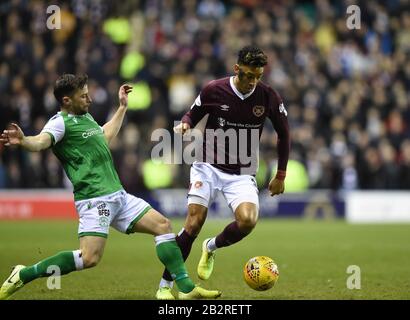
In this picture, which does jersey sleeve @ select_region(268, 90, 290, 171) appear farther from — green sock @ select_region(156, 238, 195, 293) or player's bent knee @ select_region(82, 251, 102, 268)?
player's bent knee @ select_region(82, 251, 102, 268)

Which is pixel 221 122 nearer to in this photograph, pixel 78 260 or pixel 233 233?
pixel 233 233

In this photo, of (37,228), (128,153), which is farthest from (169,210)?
(37,228)

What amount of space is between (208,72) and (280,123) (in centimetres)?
1251

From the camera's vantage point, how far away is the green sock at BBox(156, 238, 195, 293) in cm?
827

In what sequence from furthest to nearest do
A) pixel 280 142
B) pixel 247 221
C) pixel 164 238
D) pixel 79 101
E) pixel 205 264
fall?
pixel 205 264
pixel 280 142
pixel 247 221
pixel 164 238
pixel 79 101

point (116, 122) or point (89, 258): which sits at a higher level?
point (116, 122)

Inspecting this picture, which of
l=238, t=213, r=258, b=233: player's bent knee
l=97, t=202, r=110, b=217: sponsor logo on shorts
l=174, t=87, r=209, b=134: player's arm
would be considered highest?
l=174, t=87, r=209, b=134: player's arm

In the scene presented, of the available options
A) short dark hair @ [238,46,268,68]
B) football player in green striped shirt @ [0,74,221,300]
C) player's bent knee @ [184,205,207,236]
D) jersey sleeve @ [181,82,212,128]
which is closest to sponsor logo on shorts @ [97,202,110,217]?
football player in green striped shirt @ [0,74,221,300]

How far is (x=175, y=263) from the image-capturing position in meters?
8.34

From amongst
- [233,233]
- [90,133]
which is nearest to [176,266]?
[233,233]

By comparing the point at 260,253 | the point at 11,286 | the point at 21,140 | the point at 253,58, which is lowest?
the point at 260,253

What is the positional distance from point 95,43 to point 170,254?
46.8 ft

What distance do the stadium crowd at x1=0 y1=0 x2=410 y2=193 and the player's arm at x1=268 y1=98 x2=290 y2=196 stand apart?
10898mm
